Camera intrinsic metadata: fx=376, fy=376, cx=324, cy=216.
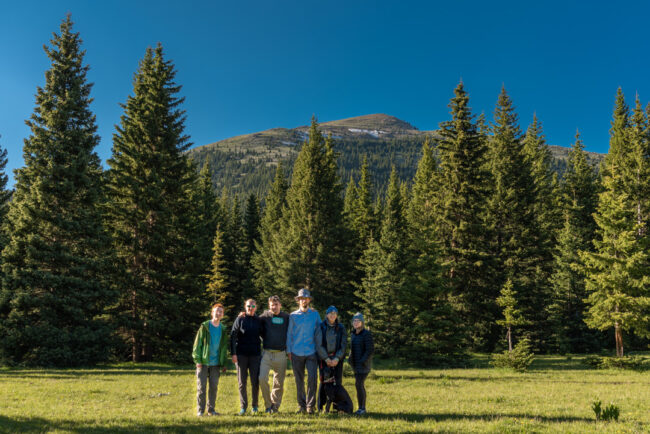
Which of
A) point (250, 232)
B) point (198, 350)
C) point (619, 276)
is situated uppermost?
point (250, 232)

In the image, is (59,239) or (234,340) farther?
(59,239)

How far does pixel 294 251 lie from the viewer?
3509cm

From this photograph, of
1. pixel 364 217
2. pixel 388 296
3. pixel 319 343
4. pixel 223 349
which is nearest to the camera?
pixel 319 343

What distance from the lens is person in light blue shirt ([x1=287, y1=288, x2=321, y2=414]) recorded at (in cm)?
788

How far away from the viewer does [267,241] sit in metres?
47.2

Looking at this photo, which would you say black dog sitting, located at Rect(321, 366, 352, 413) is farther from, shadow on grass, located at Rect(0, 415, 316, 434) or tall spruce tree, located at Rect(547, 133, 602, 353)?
tall spruce tree, located at Rect(547, 133, 602, 353)

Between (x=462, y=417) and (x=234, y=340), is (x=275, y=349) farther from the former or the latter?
(x=462, y=417)

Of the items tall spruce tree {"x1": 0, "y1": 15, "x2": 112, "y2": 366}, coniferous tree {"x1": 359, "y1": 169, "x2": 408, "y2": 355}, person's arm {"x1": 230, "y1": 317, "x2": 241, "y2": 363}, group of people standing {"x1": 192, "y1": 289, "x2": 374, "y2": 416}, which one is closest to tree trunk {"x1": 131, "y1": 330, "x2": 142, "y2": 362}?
tall spruce tree {"x1": 0, "y1": 15, "x2": 112, "y2": 366}

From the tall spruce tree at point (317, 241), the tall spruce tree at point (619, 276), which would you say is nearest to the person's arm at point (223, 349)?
the tall spruce tree at point (619, 276)

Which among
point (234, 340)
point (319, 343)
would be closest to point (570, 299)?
point (319, 343)

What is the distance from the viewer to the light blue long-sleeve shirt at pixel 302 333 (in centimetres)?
788

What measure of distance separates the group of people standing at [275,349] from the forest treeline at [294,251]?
13.6m

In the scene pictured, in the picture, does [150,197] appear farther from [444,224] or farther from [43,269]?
[444,224]

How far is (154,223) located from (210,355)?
17.3m
